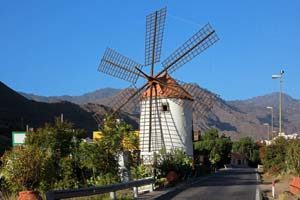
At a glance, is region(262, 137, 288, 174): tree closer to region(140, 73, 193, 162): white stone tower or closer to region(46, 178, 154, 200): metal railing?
region(140, 73, 193, 162): white stone tower

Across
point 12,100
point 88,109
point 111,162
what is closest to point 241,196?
point 111,162

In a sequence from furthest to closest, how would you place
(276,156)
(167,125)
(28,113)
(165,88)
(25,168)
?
(28,113) < (276,156) < (165,88) < (167,125) < (25,168)

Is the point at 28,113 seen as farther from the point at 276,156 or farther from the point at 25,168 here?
the point at 25,168

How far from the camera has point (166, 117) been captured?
2007 inches

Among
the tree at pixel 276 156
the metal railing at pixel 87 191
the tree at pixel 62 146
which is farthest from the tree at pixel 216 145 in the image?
the metal railing at pixel 87 191

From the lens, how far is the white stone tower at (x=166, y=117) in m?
49.9

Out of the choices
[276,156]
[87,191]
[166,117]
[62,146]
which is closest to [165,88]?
[166,117]

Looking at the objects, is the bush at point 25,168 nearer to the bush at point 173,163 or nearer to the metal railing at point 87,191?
the metal railing at point 87,191

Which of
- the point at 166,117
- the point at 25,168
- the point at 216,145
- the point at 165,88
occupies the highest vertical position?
the point at 165,88

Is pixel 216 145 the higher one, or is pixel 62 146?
pixel 62 146

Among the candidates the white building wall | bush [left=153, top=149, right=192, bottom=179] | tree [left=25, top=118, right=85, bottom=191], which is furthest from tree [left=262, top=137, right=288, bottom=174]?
tree [left=25, top=118, right=85, bottom=191]

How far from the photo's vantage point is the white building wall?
49.8 metres

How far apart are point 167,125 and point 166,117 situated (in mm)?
722

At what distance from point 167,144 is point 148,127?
7.50ft
